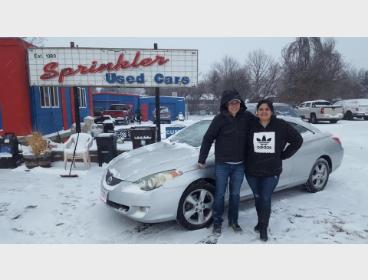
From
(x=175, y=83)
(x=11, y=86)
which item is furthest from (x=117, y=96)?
(x=175, y=83)

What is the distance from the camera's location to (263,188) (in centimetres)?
301

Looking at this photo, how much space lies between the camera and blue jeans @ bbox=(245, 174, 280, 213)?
2977 mm

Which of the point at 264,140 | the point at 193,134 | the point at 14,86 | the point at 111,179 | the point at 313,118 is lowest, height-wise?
the point at 313,118

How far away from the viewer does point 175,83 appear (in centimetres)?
812

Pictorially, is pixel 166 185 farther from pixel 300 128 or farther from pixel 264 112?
pixel 300 128

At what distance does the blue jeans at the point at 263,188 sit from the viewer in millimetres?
2977

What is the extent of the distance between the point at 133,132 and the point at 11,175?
9.67 ft

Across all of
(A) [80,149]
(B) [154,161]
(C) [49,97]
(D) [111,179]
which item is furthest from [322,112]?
(D) [111,179]

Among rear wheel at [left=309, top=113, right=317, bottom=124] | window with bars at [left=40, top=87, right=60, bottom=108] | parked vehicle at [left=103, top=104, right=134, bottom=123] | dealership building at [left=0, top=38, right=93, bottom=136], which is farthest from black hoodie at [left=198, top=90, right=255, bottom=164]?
parked vehicle at [left=103, top=104, right=134, bottom=123]

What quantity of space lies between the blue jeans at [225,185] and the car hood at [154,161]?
1.19 ft

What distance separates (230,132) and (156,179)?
103 cm

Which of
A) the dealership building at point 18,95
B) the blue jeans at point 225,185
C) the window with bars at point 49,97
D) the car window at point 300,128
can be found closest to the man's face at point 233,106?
the blue jeans at point 225,185

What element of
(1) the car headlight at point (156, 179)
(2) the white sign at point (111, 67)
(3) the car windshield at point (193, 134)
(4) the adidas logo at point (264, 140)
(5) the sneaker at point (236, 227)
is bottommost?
(5) the sneaker at point (236, 227)

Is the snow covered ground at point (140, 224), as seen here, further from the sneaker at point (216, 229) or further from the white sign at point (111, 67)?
the white sign at point (111, 67)
